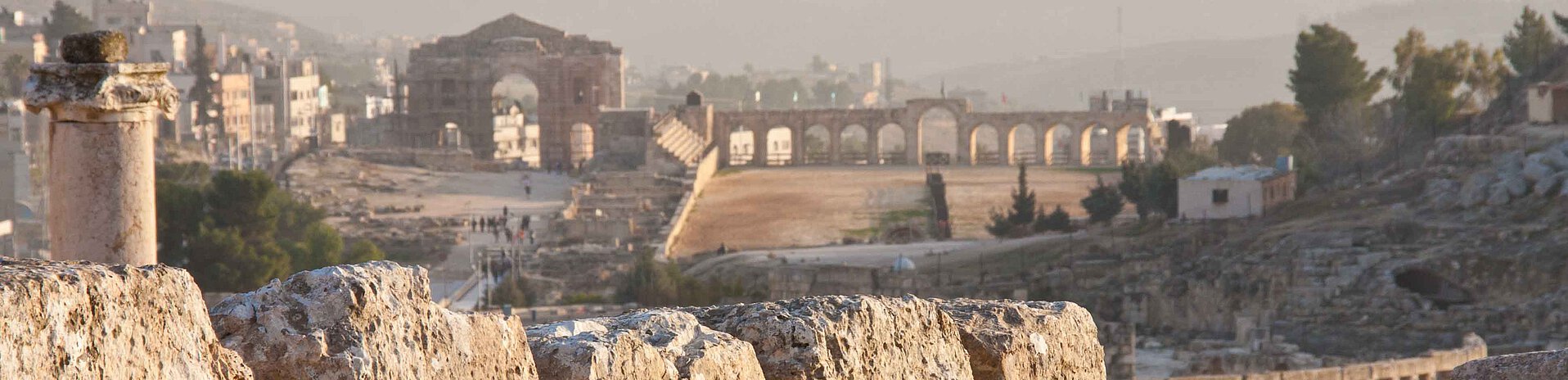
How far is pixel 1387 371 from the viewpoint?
3161cm

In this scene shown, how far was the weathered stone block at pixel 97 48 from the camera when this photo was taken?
36.4 ft

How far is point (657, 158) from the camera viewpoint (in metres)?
69.4

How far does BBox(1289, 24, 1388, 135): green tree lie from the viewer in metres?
63.7

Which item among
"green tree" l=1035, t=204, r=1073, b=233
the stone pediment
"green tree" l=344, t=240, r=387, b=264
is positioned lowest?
"green tree" l=344, t=240, r=387, b=264

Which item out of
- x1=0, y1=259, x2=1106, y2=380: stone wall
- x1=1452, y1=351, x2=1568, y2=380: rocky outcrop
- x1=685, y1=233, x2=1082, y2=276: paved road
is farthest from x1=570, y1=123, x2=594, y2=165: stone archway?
x1=0, y1=259, x2=1106, y2=380: stone wall

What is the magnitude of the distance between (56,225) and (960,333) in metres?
6.68

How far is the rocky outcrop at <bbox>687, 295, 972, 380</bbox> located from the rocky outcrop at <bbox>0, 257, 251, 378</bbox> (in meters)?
1.51

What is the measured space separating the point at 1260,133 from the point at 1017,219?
61.7 feet

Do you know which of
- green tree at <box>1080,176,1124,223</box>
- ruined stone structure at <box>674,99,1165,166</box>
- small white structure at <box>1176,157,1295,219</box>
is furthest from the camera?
ruined stone structure at <box>674,99,1165,166</box>

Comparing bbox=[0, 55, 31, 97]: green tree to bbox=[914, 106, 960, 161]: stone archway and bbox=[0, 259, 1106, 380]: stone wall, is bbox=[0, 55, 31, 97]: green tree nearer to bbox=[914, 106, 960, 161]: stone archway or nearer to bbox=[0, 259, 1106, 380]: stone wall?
bbox=[914, 106, 960, 161]: stone archway

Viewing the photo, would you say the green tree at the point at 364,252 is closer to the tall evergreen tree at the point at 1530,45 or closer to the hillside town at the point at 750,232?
the hillside town at the point at 750,232

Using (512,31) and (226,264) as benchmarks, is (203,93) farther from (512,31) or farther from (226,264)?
(226,264)

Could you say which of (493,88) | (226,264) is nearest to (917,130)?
(493,88)

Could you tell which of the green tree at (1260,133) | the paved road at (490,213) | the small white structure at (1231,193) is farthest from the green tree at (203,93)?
the small white structure at (1231,193)
